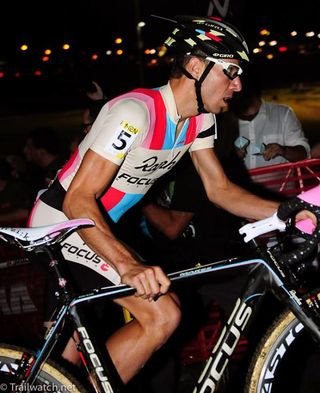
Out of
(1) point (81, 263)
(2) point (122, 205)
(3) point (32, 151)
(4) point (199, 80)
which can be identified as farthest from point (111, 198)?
(3) point (32, 151)

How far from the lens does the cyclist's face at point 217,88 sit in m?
3.31

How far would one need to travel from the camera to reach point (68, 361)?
11.7 ft

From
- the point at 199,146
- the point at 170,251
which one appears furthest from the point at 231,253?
the point at 199,146

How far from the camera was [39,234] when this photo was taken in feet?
9.80

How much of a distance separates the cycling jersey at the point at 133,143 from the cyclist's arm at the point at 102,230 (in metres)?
0.07

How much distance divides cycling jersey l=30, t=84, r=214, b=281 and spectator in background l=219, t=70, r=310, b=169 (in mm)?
1959

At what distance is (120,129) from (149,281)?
0.72m

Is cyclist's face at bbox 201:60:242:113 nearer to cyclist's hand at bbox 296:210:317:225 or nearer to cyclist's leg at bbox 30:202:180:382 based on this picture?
cyclist's hand at bbox 296:210:317:225

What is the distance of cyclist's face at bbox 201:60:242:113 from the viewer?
10.9 feet

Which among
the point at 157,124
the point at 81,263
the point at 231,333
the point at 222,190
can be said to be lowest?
the point at 231,333

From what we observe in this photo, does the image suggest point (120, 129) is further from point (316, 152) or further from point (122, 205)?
point (316, 152)

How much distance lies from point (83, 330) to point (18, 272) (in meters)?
1.84

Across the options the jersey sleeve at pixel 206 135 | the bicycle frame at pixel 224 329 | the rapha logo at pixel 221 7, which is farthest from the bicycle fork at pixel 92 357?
the rapha logo at pixel 221 7

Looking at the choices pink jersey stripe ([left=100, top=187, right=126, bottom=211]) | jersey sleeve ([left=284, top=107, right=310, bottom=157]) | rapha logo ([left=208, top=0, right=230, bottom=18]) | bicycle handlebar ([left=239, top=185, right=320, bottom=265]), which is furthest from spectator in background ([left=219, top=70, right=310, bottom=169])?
bicycle handlebar ([left=239, top=185, right=320, bottom=265])
